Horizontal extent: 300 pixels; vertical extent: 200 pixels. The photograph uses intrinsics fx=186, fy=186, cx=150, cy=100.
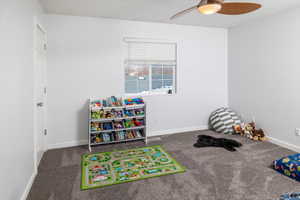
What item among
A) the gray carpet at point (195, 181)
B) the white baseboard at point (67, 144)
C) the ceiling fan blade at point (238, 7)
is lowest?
the gray carpet at point (195, 181)

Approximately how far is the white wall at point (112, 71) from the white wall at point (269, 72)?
0.45m

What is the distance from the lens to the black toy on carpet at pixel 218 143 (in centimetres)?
340

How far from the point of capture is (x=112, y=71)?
375 centimetres

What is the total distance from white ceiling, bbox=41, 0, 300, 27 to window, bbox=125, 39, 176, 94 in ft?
1.89

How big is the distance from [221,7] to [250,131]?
267cm

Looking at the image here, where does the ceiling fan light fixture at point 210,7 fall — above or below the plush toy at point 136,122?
above

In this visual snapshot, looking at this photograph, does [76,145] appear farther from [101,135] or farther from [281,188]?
[281,188]

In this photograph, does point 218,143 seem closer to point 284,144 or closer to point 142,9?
point 284,144

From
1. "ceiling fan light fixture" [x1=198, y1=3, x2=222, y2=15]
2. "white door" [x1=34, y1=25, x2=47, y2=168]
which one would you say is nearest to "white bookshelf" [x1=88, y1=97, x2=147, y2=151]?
"white door" [x1=34, y1=25, x2=47, y2=168]

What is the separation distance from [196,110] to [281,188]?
249 centimetres

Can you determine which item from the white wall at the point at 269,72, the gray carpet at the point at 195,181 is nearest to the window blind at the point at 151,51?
the white wall at the point at 269,72

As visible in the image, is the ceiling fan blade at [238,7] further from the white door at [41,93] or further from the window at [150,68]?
the white door at [41,93]

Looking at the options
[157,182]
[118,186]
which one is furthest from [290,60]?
[118,186]

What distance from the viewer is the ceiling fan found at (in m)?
1.95
